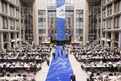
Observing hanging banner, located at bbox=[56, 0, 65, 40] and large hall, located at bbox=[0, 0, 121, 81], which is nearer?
large hall, located at bbox=[0, 0, 121, 81]

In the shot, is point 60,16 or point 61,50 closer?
point 61,50

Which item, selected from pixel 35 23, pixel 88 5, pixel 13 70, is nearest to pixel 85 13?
pixel 88 5

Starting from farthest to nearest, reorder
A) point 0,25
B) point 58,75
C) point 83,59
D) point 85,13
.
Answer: point 85,13 → point 0,25 → point 83,59 → point 58,75

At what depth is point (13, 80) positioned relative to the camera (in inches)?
478

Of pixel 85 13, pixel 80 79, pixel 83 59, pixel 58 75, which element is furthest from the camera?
pixel 85 13

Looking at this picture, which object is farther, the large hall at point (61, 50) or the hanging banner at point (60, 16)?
the hanging banner at point (60, 16)

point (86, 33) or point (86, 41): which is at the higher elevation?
point (86, 33)

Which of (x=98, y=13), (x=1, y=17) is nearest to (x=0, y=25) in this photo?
(x=1, y=17)

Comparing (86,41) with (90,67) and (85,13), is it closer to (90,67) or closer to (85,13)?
(85,13)

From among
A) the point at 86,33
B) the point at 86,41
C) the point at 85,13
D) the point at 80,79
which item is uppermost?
the point at 85,13

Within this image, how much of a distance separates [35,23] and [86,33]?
21.6m

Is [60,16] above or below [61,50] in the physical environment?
above

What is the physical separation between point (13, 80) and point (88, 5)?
44107mm

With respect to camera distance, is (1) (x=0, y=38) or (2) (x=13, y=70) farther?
(1) (x=0, y=38)
